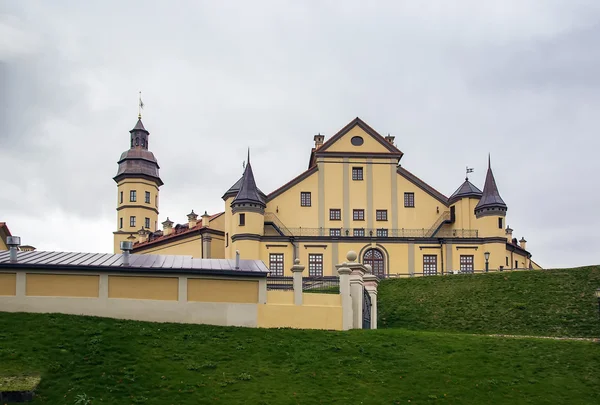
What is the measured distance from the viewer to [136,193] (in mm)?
82750

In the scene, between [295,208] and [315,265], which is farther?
[295,208]

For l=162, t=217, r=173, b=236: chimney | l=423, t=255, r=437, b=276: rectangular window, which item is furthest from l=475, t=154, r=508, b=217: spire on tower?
l=162, t=217, r=173, b=236: chimney

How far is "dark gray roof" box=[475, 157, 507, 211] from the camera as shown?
5956 centimetres

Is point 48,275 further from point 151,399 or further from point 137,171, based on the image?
point 137,171

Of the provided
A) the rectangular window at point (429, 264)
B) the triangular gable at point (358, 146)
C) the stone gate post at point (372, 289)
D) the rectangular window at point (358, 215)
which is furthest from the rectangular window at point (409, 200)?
the stone gate post at point (372, 289)

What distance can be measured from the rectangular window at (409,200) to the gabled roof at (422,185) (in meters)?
1.08

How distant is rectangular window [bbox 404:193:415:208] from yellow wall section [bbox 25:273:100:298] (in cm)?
3991

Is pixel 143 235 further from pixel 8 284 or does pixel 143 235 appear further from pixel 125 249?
pixel 8 284

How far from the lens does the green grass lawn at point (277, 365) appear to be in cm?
1914

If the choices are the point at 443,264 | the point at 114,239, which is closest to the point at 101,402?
the point at 443,264

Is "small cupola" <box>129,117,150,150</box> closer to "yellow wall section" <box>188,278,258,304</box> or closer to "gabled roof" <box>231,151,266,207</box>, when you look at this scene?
"gabled roof" <box>231,151,266,207</box>

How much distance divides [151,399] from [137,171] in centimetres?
6630

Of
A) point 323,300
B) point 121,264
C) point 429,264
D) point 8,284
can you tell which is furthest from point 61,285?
point 429,264

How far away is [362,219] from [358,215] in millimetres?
451
